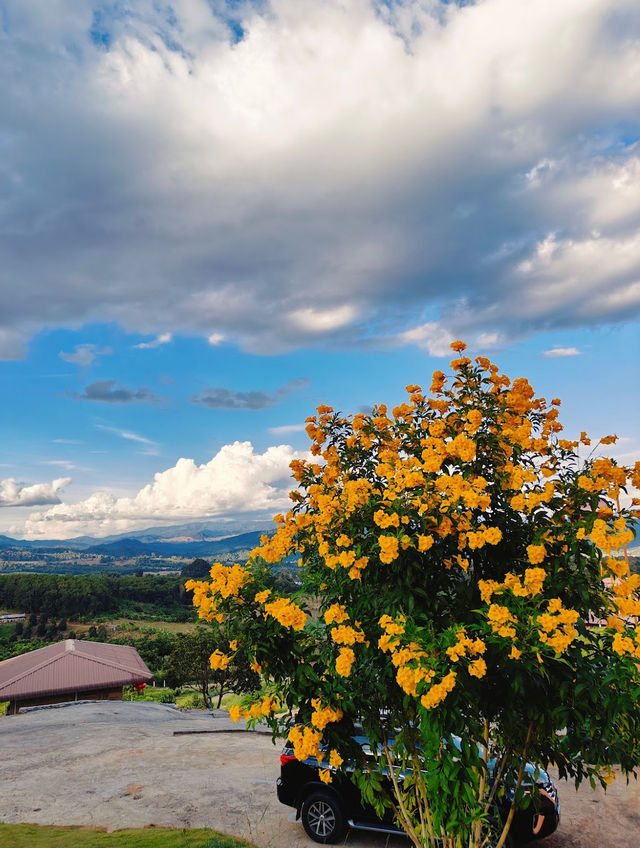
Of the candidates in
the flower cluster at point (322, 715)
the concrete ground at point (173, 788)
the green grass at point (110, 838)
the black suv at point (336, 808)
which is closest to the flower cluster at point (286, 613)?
the flower cluster at point (322, 715)

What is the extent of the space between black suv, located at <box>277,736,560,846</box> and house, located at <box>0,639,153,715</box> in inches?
965

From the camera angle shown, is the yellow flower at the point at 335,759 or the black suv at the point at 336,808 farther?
the black suv at the point at 336,808

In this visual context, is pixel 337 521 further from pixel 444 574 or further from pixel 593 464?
pixel 593 464

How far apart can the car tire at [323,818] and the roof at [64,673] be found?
24.5m

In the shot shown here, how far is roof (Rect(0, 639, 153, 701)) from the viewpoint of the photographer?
89.9ft

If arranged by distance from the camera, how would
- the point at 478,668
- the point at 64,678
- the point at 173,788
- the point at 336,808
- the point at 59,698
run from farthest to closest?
the point at 64,678 < the point at 59,698 < the point at 173,788 < the point at 336,808 < the point at 478,668

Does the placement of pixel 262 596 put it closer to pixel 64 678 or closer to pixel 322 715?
pixel 322 715

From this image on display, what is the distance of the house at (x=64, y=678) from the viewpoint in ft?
→ 89.9

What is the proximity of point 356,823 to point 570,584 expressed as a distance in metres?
6.45

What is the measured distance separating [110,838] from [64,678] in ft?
78.1

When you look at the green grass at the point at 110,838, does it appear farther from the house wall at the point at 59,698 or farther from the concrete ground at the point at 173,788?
the house wall at the point at 59,698

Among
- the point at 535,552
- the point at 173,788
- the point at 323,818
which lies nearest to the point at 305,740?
the point at 535,552

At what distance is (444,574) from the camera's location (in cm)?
484

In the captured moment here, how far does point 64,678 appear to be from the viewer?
2834 centimetres
